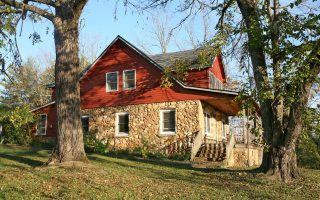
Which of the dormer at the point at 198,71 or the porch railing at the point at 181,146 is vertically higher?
the dormer at the point at 198,71

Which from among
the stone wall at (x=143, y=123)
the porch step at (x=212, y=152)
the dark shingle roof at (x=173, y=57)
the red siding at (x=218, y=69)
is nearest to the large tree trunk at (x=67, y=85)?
the porch step at (x=212, y=152)

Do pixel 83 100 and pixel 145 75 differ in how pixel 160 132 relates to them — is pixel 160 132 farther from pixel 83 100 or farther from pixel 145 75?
pixel 83 100

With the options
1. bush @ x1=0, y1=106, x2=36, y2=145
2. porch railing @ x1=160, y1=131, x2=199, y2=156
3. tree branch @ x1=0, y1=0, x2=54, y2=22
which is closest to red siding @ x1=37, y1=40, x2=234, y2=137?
bush @ x1=0, y1=106, x2=36, y2=145

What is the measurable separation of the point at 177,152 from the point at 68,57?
10.5 m

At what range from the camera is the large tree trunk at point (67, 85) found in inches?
496

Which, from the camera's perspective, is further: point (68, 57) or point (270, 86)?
point (68, 57)

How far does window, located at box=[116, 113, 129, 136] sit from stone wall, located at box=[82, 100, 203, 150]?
0.24m

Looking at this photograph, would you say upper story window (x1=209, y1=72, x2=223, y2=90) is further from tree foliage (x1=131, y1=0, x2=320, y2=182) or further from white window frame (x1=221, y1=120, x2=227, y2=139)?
tree foliage (x1=131, y1=0, x2=320, y2=182)

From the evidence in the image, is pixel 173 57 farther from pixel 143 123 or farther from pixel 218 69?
pixel 143 123

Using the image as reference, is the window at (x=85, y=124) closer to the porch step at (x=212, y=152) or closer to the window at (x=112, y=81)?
the window at (x=112, y=81)

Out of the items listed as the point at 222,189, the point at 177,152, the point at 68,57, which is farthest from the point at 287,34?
the point at 177,152

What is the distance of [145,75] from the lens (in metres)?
24.5

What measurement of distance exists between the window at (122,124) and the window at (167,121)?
258cm

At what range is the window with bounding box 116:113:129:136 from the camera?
24.8 m
